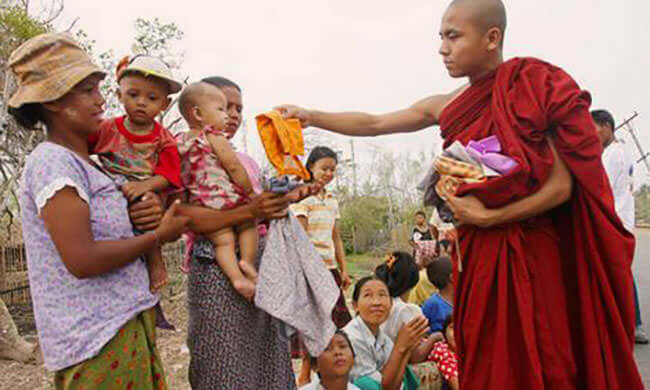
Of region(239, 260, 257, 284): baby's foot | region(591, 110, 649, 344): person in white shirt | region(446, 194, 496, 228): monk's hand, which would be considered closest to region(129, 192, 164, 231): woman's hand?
region(239, 260, 257, 284): baby's foot

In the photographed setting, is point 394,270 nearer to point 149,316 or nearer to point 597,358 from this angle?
point 597,358

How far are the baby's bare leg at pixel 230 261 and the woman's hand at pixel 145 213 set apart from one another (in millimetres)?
270

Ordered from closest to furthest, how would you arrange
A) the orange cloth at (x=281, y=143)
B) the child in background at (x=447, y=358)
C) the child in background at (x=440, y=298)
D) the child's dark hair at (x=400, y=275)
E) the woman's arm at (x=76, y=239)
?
1. the woman's arm at (x=76, y=239)
2. the orange cloth at (x=281, y=143)
3. the child in background at (x=447, y=358)
4. the child in background at (x=440, y=298)
5. the child's dark hair at (x=400, y=275)

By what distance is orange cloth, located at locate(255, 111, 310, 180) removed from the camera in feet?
6.73

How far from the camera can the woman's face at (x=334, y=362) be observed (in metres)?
2.62

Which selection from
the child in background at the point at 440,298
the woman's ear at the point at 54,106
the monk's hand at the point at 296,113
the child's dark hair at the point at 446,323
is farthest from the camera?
the child in background at the point at 440,298

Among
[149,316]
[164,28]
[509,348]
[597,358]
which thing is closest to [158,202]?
[149,316]

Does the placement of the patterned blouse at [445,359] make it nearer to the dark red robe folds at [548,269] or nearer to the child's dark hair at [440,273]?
the child's dark hair at [440,273]

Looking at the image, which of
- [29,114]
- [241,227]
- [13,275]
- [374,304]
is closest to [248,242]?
[241,227]

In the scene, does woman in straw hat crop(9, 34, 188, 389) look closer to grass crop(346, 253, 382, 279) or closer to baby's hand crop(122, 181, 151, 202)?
baby's hand crop(122, 181, 151, 202)

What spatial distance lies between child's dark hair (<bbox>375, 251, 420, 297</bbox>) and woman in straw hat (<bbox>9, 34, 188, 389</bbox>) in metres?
2.29

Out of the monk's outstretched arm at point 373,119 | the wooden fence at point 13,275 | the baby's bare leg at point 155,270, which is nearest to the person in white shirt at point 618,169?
the monk's outstretched arm at point 373,119

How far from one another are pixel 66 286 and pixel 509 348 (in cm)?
151

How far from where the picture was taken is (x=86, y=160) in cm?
172
